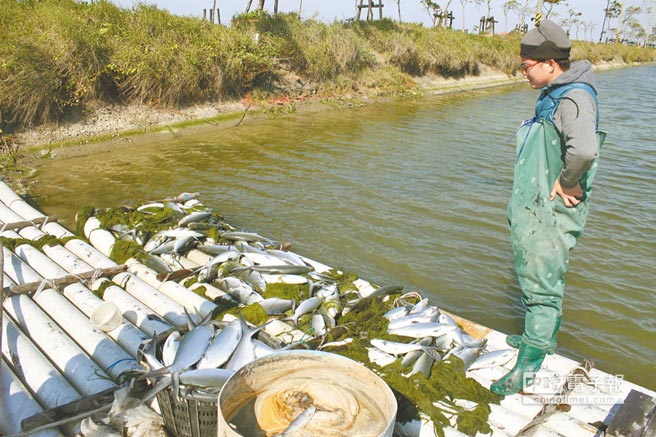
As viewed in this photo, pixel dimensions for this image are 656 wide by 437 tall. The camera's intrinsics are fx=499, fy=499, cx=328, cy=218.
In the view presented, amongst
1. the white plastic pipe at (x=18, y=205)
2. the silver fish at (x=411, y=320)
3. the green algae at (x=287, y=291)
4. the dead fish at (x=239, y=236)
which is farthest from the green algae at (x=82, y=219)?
the silver fish at (x=411, y=320)

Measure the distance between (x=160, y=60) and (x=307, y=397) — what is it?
13821mm

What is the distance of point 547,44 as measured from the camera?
3.41 meters

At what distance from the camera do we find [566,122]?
10.8 ft

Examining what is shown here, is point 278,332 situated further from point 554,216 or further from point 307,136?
point 307,136

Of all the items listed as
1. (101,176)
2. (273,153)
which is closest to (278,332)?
(101,176)

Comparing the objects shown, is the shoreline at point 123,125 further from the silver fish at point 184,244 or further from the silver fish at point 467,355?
→ the silver fish at point 467,355

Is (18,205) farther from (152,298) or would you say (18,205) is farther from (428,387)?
(428,387)

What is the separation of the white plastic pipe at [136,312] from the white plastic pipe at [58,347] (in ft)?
1.93

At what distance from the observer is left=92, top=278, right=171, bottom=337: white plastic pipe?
455 centimetres

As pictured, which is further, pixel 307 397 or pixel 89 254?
pixel 89 254

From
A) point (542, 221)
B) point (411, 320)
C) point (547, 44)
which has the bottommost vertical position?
point (411, 320)

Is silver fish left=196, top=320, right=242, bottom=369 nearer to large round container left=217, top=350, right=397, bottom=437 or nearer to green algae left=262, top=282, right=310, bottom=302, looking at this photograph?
large round container left=217, top=350, right=397, bottom=437

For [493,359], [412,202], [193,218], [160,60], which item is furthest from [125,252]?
[160,60]

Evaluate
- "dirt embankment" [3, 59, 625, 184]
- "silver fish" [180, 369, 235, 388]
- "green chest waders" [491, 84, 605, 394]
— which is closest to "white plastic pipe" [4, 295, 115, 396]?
"silver fish" [180, 369, 235, 388]
